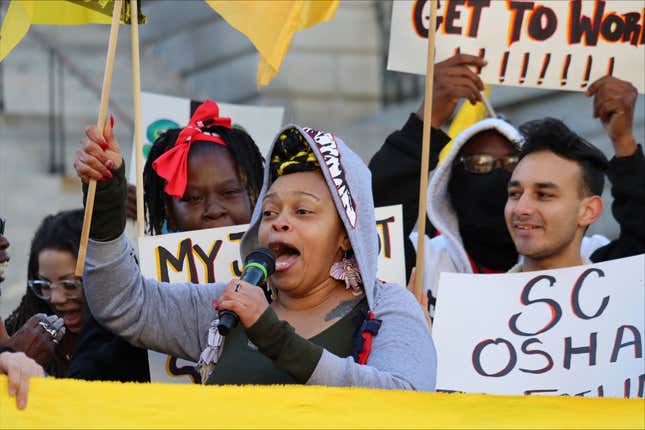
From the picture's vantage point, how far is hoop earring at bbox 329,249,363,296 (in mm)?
3973

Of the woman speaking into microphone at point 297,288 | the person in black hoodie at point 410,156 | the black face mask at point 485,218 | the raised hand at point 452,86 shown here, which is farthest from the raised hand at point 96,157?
the black face mask at point 485,218

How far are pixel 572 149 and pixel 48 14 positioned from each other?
1.84 m

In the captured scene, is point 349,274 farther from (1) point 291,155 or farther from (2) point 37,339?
(2) point 37,339

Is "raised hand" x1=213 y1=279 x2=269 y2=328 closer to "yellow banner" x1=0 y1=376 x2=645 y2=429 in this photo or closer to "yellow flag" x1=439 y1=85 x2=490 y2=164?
"yellow banner" x1=0 y1=376 x2=645 y2=429

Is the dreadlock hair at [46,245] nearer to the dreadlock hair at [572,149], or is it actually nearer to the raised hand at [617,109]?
the dreadlock hair at [572,149]

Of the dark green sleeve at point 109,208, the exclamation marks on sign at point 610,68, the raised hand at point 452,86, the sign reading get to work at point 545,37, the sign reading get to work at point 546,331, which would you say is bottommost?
the sign reading get to work at point 546,331

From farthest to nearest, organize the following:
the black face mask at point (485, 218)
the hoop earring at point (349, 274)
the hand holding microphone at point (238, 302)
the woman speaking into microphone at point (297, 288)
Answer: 1. the black face mask at point (485, 218)
2. the hoop earring at point (349, 274)
3. the woman speaking into microphone at point (297, 288)
4. the hand holding microphone at point (238, 302)

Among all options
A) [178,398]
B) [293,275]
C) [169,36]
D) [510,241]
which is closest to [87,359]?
[293,275]

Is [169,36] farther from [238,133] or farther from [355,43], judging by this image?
[238,133]

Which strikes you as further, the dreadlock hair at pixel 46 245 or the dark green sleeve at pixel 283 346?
the dreadlock hair at pixel 46 245

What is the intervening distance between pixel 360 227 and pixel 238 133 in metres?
1.31

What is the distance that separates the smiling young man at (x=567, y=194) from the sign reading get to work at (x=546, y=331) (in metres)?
0.18

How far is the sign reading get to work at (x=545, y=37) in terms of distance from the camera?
586 cm

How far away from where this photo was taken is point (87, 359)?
4.38 m
